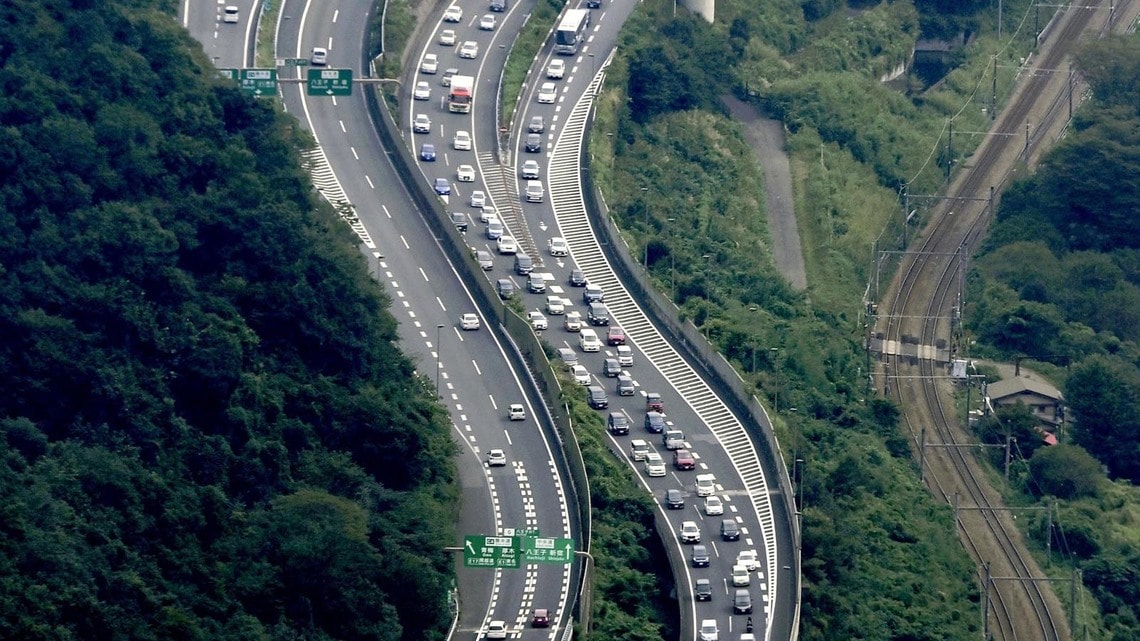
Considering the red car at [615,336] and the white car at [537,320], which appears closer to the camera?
the white car at [537,320]

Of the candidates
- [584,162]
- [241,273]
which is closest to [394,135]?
[584,162]

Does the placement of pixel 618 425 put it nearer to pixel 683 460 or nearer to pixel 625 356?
pixel 683 460

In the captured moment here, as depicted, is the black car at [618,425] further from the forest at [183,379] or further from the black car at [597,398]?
the forest at [183,379]

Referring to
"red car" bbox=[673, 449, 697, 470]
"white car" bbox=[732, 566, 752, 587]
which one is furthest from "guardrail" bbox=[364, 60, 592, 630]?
"white car" bbox=[732, 566, 752, 587]

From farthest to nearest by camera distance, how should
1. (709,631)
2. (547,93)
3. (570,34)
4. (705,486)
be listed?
(570,34) < (547,93) < (705,486) < (709,631)

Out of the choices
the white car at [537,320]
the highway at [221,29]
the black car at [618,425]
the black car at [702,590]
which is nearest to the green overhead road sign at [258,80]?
the black car at [618,425]

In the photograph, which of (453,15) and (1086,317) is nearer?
(1086,317)

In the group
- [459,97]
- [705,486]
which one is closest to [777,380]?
[705,486]

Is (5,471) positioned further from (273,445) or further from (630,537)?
(630,537)
